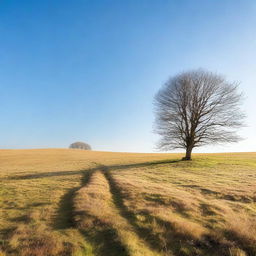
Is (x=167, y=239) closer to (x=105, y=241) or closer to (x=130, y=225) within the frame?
(x=130, y=225)

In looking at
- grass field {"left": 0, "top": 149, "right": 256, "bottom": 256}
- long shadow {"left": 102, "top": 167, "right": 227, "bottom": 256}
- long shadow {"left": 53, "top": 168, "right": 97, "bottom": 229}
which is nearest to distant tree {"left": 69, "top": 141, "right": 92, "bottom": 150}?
grass field {"left": 0, "top": 149, "right": 256, "bottom": 256}

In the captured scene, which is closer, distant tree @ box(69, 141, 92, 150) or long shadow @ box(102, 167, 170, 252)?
long shadow @ box(102, 167, 170, 252)

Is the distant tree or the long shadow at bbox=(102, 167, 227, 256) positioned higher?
the distant tree

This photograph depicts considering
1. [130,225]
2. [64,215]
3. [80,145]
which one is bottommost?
[64,215]

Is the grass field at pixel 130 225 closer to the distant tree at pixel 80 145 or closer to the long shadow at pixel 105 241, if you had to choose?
the long shadow at pixel 105 241

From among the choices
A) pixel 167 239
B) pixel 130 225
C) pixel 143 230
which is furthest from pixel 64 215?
pixel 167 239

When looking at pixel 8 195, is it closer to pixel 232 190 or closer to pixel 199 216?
pixel 199 216

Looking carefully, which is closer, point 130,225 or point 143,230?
point 143,230

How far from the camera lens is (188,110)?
2781 centimetres

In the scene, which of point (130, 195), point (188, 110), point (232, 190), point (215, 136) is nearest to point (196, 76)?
point (188, 110)

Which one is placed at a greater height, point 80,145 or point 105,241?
point 80,145

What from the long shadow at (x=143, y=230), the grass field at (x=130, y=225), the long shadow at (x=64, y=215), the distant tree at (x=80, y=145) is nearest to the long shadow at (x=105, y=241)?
the grass field at (x=130, y=225)

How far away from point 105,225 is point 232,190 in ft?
30.6

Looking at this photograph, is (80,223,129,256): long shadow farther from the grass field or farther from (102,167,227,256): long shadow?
(102,167,227,256): long shadow
